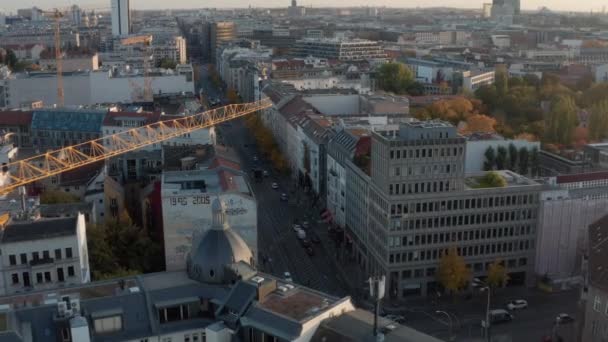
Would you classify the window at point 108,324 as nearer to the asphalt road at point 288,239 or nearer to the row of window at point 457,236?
the asphalt road at point 288,239

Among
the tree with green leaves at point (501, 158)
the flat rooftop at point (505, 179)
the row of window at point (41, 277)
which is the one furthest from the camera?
the tree with green leaves at point (501, 158)

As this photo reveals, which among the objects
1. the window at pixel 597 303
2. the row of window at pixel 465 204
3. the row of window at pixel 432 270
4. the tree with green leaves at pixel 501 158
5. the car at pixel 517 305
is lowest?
the car at pixel 517 305

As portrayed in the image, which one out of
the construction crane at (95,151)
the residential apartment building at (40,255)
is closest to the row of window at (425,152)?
the residential apartment building at (40,255)

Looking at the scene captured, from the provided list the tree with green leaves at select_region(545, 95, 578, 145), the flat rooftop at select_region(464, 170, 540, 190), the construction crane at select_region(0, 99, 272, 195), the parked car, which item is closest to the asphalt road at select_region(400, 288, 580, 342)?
the parked car

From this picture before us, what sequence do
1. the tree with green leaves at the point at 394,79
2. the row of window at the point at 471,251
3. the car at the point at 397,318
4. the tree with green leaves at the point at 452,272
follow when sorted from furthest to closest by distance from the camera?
1. the tree with green leaves at the point at 394,79
2. the row of window at the point at 471,251
3. the tree with green leaves at the point at 452,272
4. the car at the point at 397,318

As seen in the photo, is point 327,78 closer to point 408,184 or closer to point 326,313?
point 408,184

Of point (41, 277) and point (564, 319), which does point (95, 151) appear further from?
point (564, 319)
